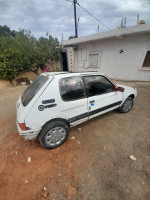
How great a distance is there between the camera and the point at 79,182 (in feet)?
5.08

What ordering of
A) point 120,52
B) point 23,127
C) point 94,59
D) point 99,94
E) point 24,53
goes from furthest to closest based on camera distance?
point 94,59
point 24,53
point 120,52
point 99,94
point 23,127

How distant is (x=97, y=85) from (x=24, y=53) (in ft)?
23.5

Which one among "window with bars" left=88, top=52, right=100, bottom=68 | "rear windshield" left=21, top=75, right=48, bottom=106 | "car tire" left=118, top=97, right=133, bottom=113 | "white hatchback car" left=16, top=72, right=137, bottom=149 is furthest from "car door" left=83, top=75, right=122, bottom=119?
"window with bars" left=88, top=52, right=100, bottom=68

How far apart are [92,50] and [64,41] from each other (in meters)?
3.56

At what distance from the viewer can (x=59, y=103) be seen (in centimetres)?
184

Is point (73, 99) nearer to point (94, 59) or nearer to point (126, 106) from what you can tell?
point (126, 106)

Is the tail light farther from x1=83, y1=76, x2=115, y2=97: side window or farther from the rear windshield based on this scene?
x1=83, y1=76, x2=115, y2=97: side window

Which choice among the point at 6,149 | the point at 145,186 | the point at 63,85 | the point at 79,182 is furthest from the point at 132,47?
the point at 6,149

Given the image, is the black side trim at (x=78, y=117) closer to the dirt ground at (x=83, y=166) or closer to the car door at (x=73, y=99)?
the car door at (x=73, y=99)

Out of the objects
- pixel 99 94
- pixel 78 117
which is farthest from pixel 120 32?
pixel 78 117

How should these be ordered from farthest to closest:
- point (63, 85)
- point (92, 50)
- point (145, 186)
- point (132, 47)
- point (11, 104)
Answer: point (92, 50)
point (132, 47)
point (11, 104)
point (63, 85)
point (145, 186)

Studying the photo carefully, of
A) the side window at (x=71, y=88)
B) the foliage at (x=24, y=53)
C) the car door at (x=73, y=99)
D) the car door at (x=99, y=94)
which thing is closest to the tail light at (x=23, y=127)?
the car door at (x=73, y=99)

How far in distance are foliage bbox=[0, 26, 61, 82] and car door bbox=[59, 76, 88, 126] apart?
21.0 ft

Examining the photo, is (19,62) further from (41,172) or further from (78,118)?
(41,172)
